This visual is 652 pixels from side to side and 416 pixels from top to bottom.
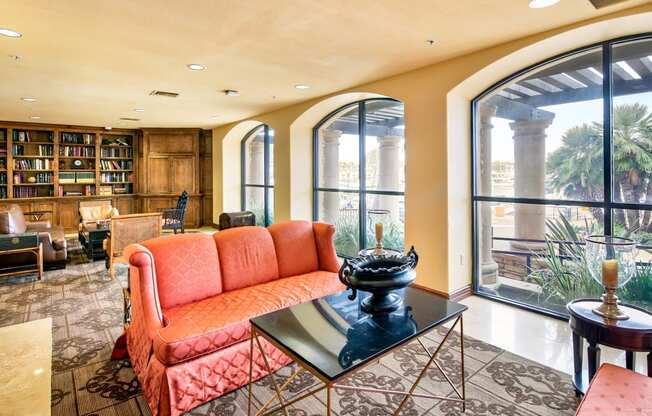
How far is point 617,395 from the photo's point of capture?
1528 mm

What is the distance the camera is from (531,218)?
3.69 m

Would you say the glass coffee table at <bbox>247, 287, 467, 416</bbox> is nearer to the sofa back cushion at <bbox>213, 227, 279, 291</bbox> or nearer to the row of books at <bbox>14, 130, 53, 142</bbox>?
the sofa back cushion at <bbox>213, 227, 279, 291</bbox>

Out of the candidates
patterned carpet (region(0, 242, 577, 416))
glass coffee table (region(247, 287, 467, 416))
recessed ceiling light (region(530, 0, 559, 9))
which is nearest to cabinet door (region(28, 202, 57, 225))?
patterned carpet (region(0, 242, 577, 416))

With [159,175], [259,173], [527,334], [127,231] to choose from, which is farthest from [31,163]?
[527,334]

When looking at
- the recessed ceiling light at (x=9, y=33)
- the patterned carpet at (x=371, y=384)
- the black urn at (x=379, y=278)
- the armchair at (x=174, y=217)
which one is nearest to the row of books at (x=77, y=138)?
the armchair at (x=174, y=217)

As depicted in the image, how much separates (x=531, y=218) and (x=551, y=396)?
1.95 metres

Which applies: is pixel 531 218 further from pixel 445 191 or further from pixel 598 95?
pixel 598 95

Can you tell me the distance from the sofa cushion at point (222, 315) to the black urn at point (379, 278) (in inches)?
29.2

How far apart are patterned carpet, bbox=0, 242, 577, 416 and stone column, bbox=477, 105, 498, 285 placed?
1.21 meters

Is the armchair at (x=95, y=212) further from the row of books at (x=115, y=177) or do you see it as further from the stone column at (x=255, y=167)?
the stone column at (x=255, y=167)

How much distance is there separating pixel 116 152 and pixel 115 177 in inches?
25.4

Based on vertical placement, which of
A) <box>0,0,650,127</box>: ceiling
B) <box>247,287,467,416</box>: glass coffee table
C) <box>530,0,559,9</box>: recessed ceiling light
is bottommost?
<box>247,287,467,416</box>: glass coffee table

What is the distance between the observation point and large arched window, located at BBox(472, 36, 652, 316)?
302 centimetres

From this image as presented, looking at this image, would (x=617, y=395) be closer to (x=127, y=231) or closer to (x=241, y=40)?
(x=241, y=40)
